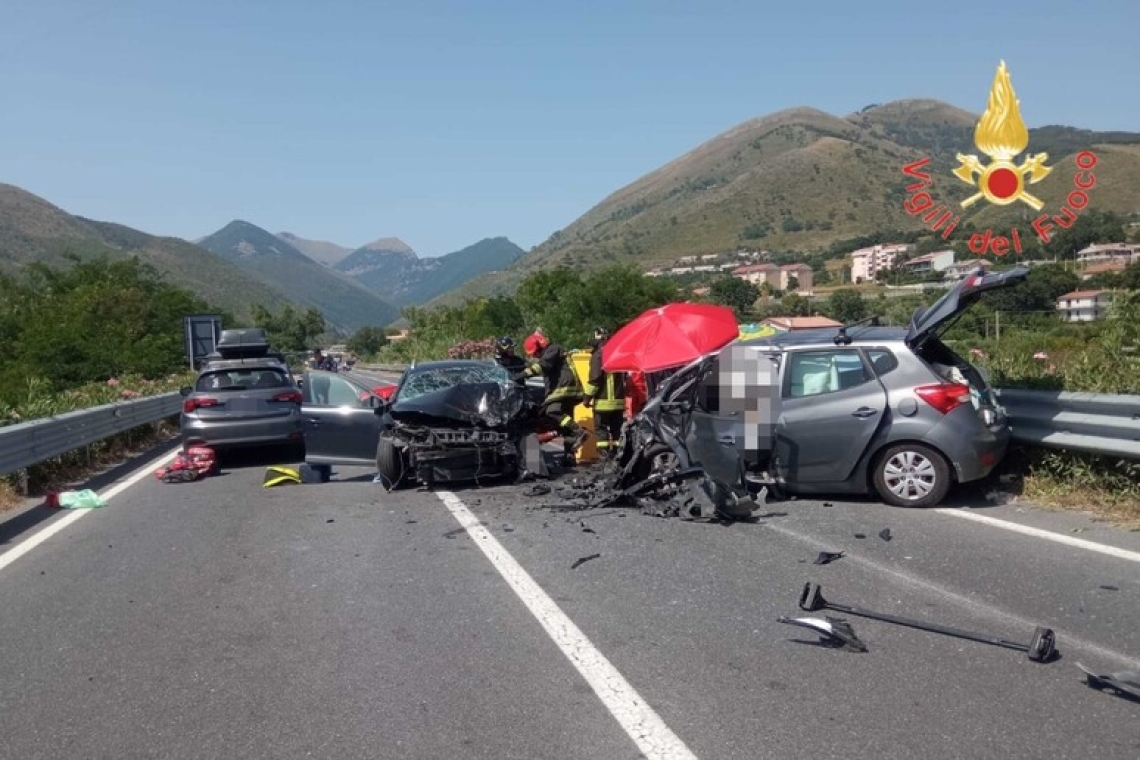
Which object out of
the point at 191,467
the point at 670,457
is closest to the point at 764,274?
the point at 191,467

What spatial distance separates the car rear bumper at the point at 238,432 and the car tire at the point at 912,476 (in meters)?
8.32

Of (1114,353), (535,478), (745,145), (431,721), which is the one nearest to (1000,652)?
(431,721)

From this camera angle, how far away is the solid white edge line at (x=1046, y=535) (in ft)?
22.6

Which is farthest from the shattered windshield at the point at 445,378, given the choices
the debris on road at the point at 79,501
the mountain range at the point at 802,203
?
the mountain range at the point at 802,203

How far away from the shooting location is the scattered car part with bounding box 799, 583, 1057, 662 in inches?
191

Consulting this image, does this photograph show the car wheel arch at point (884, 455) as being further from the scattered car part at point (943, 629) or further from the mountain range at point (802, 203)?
the mountain range at point (802, 203)

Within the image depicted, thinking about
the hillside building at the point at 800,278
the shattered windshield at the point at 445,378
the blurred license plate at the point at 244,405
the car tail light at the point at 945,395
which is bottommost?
the blurred license plate at the point at 244,405

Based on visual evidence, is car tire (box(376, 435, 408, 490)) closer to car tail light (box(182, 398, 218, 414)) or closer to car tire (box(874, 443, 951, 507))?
car tail light (box(182, 398, 218, 414))

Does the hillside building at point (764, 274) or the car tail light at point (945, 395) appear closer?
the car tail light at point (945, 395)

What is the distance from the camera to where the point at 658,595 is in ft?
20.8

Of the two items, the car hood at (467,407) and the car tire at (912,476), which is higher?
the car hood at (467,407)

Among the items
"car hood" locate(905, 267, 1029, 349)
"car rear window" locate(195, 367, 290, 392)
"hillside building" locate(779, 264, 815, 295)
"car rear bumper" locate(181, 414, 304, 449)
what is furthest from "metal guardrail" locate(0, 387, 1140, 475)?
"hillside building" locate(779, 264, 815, 295)

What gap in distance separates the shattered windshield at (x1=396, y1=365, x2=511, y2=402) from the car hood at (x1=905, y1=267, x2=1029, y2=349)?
5.05 m

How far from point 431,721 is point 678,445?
17.5ft
